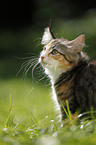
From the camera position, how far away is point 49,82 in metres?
3.23

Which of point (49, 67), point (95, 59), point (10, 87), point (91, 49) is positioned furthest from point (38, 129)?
point (10, 87)

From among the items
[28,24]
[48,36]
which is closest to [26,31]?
[28,24]

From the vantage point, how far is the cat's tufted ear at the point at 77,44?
109 inches

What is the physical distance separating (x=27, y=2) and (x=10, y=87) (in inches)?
194

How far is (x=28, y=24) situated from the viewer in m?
10.3

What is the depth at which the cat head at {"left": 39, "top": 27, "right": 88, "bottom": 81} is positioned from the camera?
280 centimetres

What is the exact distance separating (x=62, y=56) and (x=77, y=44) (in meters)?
0.21

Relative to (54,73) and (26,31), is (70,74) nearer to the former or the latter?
(54,73)

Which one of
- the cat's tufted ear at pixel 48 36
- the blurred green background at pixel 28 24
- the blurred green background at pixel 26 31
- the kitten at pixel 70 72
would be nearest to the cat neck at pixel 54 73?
the kitten at pixel 70 72

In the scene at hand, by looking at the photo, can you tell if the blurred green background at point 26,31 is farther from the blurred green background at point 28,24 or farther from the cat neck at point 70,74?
the cat neck at point 70,74

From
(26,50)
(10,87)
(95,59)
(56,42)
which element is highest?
(26,50)

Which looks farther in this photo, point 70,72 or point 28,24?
point 28,24

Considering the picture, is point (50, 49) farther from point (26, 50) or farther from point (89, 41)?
point (26, 50)

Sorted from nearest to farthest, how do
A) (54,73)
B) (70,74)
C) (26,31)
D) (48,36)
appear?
1. (70,74)
2. (54,73)
3. (48,36)
4. (26,31)
